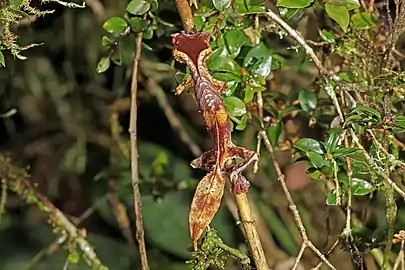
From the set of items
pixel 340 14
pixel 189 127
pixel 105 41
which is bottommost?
pixel 189 127

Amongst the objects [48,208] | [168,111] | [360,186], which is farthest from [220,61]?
[168,111]

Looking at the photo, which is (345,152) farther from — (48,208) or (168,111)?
(168,111)

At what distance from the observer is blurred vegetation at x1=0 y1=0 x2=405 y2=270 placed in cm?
50

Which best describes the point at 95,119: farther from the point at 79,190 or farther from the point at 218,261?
the point at 218,261

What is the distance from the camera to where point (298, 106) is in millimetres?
626

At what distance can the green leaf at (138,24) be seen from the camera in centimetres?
57

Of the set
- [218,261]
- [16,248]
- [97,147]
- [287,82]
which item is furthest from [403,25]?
[16,248]

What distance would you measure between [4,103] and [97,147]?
188mm

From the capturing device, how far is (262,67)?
541 mm

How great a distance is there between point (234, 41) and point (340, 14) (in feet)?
0.34

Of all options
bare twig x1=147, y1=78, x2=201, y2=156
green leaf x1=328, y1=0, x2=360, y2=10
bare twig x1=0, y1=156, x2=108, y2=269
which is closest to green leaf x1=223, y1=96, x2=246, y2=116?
green leaf x1=328, y1=0, x2=360, y2=10

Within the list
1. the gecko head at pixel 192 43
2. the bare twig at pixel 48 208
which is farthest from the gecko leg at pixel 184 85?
the bare twig at pixel 48 208

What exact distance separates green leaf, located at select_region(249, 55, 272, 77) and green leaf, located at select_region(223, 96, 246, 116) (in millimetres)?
40

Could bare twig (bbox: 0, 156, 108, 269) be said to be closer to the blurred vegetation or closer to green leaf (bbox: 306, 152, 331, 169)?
the blurred vegetation
